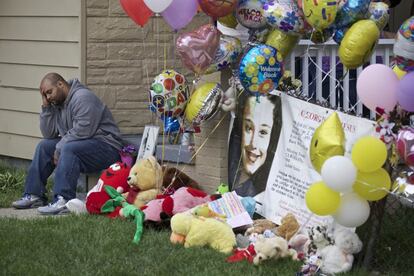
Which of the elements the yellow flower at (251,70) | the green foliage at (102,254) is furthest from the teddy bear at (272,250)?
the yellow flower at (251,70)

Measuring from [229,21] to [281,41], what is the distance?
0.58 meters

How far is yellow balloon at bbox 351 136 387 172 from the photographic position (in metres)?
5.57

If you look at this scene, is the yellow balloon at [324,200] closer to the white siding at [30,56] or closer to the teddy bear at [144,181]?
the teddy bear at [144,181]

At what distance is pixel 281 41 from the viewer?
23.7ft

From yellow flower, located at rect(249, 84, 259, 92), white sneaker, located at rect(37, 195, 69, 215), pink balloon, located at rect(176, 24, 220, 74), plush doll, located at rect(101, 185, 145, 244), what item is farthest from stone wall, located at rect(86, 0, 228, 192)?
yellow flower, located at rect(249, 84, 259, 92)

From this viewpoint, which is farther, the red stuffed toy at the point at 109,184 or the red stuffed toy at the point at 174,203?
the red stuffed toy at the point at 109,184

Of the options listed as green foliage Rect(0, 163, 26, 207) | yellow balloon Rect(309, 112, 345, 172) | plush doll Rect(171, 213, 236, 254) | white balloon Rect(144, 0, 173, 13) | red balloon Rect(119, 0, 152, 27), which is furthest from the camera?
green foliage Rect(0, 163, 26, 207)

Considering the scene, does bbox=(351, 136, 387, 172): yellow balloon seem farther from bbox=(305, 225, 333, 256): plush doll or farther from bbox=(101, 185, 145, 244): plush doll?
bbox=(101, 185, 145, 244): plush doll

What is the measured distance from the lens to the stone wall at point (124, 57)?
950 cm

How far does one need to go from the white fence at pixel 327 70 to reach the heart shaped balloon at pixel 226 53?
0.73 metres

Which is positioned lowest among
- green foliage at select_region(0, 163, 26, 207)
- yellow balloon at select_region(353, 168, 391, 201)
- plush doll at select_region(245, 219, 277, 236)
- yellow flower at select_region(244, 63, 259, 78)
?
green foliage at select_region(0, 163, 26, 207)

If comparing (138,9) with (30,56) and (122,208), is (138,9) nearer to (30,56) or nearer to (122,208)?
(122,208)

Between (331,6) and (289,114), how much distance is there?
3.98 ft

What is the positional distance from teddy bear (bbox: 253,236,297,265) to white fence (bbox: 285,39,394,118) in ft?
6.17
